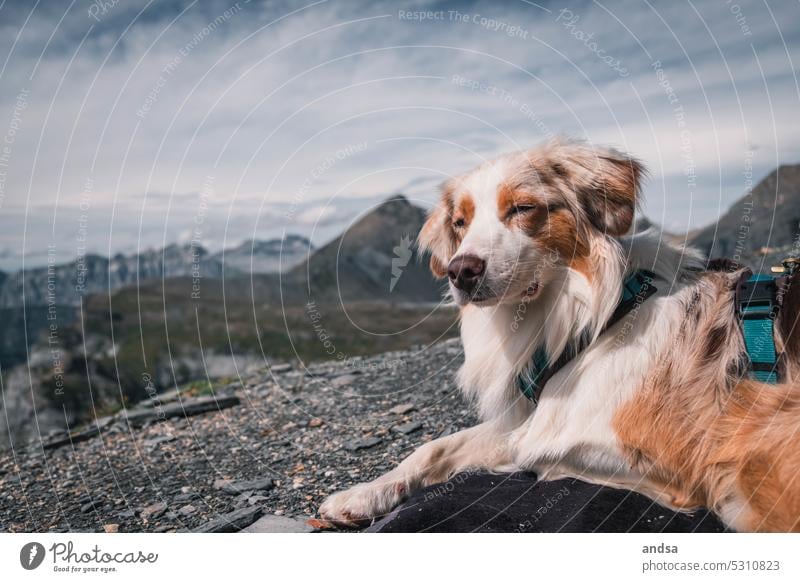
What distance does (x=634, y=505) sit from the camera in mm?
3207

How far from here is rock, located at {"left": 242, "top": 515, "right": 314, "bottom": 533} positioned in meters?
3.50

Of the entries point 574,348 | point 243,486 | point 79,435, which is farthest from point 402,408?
point 79,435

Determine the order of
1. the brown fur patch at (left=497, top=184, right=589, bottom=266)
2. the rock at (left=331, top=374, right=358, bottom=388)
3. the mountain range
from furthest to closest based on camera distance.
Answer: the rock at (left=331, top=374, right=358, bottom=388) → the mountain range → the brown fur patch at (left=497, top=184, right=589, bottom=266)

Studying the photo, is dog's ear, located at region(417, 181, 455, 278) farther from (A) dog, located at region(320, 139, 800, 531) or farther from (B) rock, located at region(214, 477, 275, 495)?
(B) rock, located at region(214, 477, 275, 495)

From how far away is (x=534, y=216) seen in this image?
11.3 feet

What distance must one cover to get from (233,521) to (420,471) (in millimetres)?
1079

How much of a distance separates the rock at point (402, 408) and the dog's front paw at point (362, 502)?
1.27 meters

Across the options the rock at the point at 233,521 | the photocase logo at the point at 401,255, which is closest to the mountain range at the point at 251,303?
the photocase logo at the point at 401,255

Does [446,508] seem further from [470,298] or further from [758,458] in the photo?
[758,458]

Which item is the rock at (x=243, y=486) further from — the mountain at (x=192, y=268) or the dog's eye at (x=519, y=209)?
the dog's eye at (x=519, y=209)

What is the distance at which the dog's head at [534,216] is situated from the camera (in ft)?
10.8

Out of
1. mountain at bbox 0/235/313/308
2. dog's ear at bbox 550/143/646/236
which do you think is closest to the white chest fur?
dog's ear at bbox 550/143/646/236

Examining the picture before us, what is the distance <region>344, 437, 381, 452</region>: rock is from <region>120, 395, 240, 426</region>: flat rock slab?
1.89 meters
